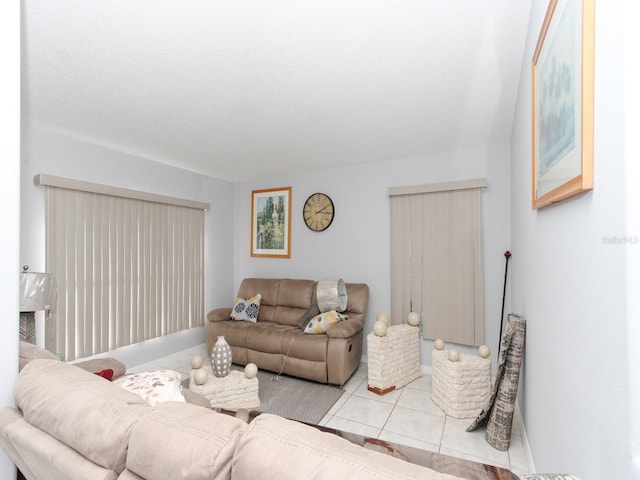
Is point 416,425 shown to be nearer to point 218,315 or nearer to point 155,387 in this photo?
point 155,387

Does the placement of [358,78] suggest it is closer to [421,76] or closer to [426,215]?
[421,76]

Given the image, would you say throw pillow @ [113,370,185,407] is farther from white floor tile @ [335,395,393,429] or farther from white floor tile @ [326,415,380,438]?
white floor tile @ [335,395,393,429]

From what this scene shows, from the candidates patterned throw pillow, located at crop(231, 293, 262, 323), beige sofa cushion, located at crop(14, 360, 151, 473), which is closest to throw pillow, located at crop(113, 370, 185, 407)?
beige sofa cushion, located at crop(14, 360, 151, 473)

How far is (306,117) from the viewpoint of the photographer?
259 cm

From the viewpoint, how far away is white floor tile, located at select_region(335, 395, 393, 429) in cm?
250

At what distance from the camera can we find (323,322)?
338 centimetres

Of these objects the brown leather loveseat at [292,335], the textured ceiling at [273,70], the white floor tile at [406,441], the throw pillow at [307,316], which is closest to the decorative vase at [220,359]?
the brown leather loveseat at [292,335]

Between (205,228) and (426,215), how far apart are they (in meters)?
3.07

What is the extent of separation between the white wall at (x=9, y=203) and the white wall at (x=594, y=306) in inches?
77.0

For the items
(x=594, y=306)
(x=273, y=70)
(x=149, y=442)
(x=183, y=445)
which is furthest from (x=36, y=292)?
(x=594, y=306)

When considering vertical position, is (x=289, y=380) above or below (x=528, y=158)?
below

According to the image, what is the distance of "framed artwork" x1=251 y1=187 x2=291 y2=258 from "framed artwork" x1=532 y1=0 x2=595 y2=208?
3470mm

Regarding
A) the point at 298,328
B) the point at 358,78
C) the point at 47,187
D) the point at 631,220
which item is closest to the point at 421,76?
the point at 358,78

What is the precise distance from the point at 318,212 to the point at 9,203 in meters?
3.27
